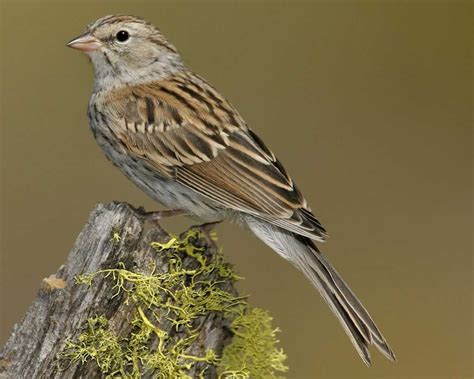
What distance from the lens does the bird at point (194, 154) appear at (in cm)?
442

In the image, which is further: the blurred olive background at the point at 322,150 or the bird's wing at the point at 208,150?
the blurred olive background at the point at 322,150

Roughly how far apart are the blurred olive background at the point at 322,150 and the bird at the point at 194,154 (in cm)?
201

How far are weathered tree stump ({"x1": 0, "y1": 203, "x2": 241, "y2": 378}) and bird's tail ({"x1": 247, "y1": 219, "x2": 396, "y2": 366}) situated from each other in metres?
0.81

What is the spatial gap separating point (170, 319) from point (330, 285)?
2.89ft

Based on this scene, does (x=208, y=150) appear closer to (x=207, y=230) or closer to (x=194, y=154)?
(x=194, y=154)

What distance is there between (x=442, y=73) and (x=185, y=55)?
227cm

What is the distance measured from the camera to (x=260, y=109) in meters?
7.97

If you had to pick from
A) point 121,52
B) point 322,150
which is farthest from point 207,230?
point 322,150

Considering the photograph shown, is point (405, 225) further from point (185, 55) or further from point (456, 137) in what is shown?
point (185, 55)

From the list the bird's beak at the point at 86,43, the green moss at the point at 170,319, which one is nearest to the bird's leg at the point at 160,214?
the green moss at the point at 170,319

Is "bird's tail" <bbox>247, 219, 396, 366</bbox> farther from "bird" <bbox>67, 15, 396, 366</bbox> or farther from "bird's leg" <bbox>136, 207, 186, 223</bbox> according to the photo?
"bird's leg" <bbox>136, 207, 186, 223</bbox>

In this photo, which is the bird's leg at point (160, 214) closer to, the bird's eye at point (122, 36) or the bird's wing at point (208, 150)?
the bird's wing at point (208, 150)

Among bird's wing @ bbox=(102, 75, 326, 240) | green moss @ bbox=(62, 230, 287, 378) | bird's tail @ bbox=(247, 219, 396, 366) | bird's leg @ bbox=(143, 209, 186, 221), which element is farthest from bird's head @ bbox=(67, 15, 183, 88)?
green moss @ bbox=(62, 230, 287, 378)

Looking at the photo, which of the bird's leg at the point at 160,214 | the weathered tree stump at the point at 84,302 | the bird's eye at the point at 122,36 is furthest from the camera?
the bird's eye at the point at 122,36
